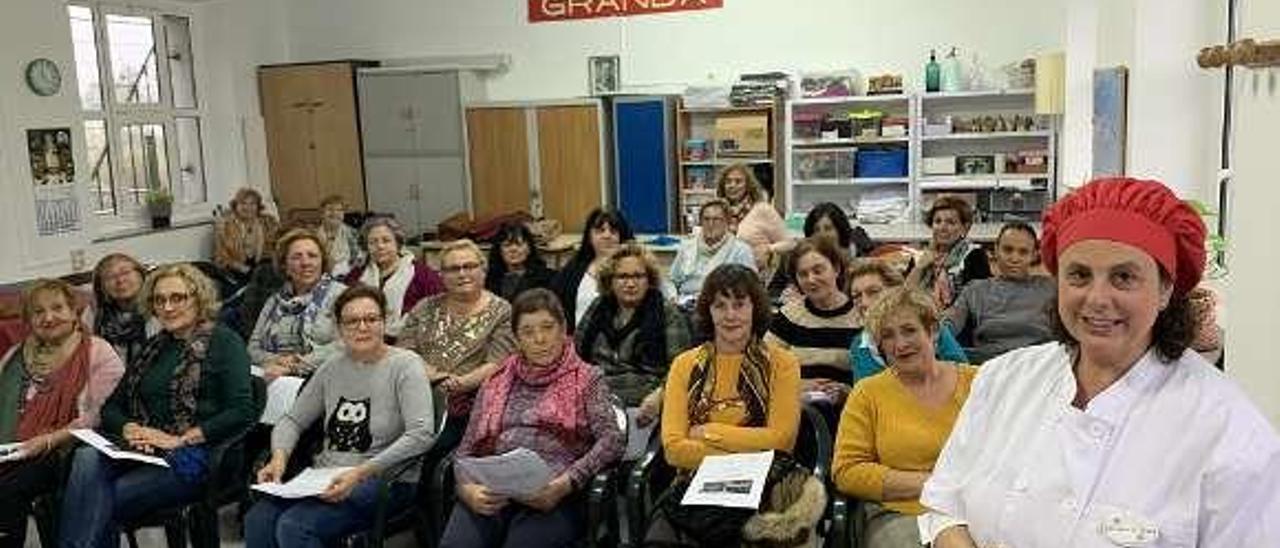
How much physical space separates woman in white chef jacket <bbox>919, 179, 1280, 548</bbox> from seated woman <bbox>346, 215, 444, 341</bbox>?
12.2 ft

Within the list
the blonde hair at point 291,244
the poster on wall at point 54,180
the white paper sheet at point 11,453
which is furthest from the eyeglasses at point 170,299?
the poster on wall at point 54,180

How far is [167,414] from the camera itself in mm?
3672

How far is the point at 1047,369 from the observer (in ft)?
5.20

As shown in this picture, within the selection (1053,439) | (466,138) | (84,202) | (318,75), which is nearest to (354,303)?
Result: (1053,439)

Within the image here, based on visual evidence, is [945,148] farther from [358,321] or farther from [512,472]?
[512,472]

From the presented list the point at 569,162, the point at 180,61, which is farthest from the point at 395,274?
the point at 180,61

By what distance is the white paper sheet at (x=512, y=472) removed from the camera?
9.92 feet

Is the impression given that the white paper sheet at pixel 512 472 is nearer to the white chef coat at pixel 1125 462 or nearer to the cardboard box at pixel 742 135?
the white chef coat at pixel 1125 462

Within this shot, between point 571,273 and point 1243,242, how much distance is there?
3.20 metres

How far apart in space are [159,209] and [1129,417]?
7.49 meters

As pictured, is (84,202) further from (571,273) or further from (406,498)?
(406,498)

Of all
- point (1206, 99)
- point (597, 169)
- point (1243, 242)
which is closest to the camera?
point (1243, 242)

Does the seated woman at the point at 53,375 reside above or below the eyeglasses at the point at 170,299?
Result: below

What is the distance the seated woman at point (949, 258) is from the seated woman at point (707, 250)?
950 mm
